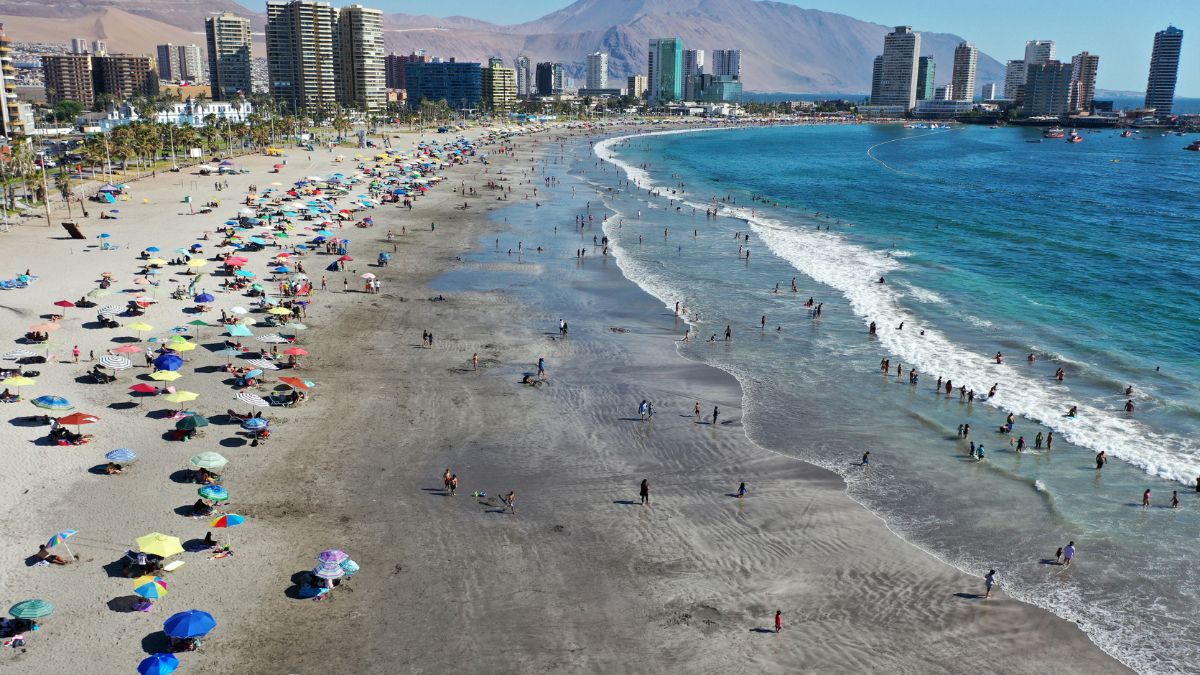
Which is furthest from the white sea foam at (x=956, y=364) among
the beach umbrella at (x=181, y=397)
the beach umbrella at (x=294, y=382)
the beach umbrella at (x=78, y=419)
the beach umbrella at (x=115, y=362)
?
the beach umbrella at (x=78, y=419)

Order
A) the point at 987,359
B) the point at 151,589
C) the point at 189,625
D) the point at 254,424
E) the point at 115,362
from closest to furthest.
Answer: the point at 189,625 → the point at 151,589 → the point at 254,424 → the point at 115,362 → the point at 987,359

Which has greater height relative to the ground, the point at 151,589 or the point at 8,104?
the point at 8,104

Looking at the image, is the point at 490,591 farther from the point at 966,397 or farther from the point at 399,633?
the point at 966,397

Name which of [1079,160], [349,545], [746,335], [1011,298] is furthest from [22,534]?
Result: [1079,160]

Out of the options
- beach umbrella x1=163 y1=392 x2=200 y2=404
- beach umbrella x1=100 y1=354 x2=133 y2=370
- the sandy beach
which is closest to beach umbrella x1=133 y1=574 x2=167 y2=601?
the sandy beach

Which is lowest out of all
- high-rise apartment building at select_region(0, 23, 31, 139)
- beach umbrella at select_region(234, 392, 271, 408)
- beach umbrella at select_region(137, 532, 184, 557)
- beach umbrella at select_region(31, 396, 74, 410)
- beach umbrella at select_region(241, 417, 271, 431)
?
beach umbrella at select_region(137, 532, 184, 557)

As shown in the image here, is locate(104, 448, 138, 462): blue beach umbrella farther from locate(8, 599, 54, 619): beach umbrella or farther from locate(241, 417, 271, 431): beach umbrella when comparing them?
locate(8, 599, 54, 619): beach umbrella

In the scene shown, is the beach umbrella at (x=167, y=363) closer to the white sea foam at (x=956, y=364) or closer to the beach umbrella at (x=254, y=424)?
the beach umbrella at (x=254, y=424)

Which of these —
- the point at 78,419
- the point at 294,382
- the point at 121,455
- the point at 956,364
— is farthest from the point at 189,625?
the point at 956,364

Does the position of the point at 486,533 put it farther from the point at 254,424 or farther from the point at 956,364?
the point at 956,364
